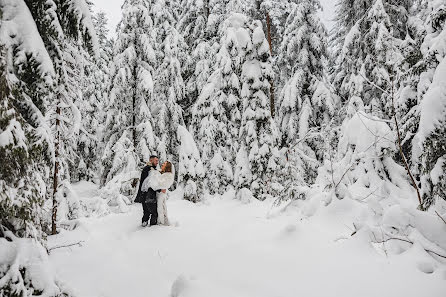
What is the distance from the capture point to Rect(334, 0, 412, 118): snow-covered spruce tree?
45.1ft

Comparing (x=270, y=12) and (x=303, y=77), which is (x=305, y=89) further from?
(x=270, y=12)

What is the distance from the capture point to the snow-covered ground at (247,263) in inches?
140

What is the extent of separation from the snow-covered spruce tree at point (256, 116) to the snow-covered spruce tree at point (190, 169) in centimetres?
188

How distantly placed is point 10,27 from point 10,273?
229 centimetres

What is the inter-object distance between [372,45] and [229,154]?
842cm

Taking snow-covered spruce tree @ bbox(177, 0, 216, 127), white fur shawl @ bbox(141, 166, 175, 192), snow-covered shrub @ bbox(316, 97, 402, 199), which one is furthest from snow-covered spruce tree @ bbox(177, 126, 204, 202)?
snow-covered shrub @ bbox(316, 97, 402, 199)

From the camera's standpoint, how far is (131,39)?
14.5m

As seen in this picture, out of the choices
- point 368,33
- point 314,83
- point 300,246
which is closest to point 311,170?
point 314,83

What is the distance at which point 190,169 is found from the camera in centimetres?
1407

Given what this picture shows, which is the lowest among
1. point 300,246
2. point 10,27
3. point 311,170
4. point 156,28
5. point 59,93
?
point 311,170

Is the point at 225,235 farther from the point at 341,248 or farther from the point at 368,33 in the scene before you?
the point at 368,33

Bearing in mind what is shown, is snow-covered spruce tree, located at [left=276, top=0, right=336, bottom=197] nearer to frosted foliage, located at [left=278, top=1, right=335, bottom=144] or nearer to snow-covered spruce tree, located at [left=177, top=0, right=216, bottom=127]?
frosted foliage, located at [left=278, top=1, right=335, bottom=144]

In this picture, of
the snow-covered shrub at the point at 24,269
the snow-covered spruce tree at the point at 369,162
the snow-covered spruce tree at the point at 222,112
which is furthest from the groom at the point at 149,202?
the snow-covered spruce tree at the point at 222,112

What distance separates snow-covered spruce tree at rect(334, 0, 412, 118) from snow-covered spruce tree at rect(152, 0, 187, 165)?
8.50 m
